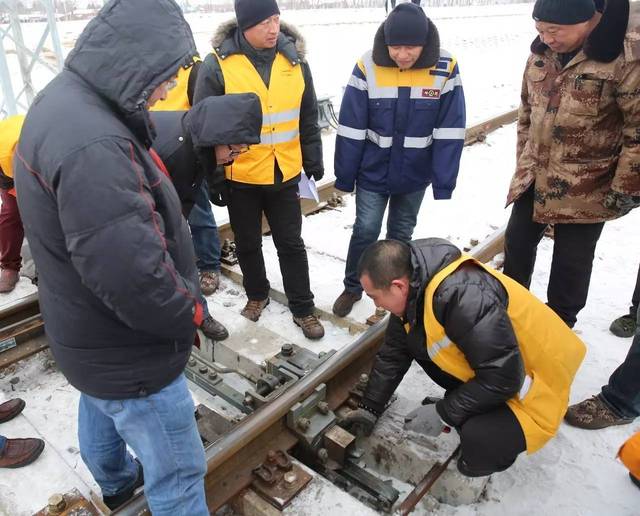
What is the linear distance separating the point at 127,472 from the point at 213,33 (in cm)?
261

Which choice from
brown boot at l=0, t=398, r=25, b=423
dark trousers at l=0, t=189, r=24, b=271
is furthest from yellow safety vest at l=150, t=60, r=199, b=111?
brown boot at l=0, t=398, r=25, b=423

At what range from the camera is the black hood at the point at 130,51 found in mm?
1515

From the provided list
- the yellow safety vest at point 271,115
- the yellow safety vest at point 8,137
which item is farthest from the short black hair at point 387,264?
the yellow safety vest at point 8,137

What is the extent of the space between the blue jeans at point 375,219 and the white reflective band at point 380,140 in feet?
1.24

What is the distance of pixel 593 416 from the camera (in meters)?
3.09

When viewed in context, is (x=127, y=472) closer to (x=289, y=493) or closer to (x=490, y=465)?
(x=289, y=493)

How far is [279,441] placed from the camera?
2.78 metres

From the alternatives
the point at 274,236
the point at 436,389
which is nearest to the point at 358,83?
the point at 274,236

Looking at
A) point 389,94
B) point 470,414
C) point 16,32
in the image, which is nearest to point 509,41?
point 16,32

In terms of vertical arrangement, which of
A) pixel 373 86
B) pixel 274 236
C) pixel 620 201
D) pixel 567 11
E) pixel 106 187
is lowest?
pixel 274 236

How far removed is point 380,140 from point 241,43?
1.12m

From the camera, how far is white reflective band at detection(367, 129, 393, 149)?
12.3 feet

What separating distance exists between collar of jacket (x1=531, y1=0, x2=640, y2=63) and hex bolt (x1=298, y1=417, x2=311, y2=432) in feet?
7.94

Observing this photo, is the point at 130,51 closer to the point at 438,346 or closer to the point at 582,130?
the point at 438,346
